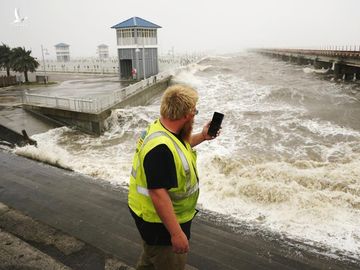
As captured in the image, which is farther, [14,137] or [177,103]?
[14,137]

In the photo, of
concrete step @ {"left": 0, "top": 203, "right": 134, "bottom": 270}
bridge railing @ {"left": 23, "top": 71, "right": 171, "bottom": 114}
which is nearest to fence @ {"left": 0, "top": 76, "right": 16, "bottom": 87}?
bridge railing @ {"left": 23, "top": 71, "right": 171, "bottom": 114}

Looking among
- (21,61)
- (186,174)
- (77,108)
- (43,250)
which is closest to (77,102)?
(77,108)

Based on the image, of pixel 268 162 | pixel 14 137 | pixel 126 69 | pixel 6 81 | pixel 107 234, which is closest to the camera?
pixel 107 234

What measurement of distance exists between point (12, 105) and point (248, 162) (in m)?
13.6

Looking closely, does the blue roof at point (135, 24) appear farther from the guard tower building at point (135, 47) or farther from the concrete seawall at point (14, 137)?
the concrete seawall at point (14, 137)

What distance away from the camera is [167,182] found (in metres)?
1.90

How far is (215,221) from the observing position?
16.7 feet

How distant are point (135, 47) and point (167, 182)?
30619 mm

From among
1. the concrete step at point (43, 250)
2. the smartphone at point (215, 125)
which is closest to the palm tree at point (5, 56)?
the concrete step at point (43, 250)

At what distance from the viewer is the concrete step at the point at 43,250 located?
340cm

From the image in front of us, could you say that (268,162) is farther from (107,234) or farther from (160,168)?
(160,168)

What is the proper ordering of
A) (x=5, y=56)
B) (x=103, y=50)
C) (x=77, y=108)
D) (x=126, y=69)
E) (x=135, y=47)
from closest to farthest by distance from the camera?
(x=77, y=108) → (x=135, y=47) → (x=126, y=69) → (x=5, y=56) → (x=103, y=50)

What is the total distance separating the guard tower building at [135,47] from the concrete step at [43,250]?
86.5 feet

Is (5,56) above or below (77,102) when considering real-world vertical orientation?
above
